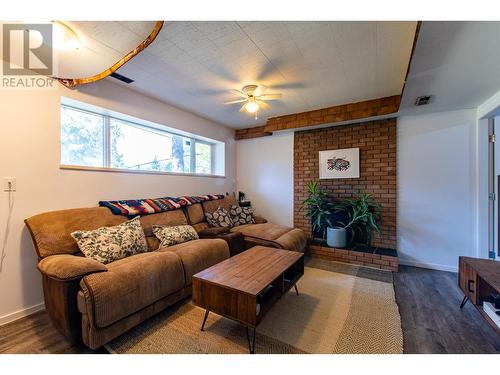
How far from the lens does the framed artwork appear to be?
11.7ft

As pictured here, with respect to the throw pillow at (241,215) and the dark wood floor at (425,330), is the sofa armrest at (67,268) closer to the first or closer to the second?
the dark wood floor at (425,330)

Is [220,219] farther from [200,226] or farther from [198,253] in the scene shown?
[198,253]

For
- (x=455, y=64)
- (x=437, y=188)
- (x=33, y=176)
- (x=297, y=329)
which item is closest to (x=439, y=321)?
(x=297, y=329)

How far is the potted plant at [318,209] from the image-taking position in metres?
3.59

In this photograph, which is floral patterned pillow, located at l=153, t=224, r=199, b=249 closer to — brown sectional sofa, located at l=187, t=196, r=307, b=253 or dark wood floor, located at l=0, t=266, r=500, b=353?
brown sectional sofa, located at l=187, t=196, r=307, b=253

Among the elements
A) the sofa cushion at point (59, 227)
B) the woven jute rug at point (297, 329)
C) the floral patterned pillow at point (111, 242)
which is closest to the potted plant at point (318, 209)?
the woven jute rug at point (297, 329)

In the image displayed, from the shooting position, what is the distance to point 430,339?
1612 millimetres

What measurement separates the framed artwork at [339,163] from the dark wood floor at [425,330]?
189cm

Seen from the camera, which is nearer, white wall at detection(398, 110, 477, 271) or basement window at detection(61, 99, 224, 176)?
basement window at detection(61, 99, 224, 176)

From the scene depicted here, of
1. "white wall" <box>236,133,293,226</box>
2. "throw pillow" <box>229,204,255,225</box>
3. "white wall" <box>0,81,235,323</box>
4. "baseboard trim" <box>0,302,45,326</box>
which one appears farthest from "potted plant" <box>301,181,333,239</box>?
"baseboard trim" <box>0,302,45,326</box>

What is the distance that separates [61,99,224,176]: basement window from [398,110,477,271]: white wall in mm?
3346
